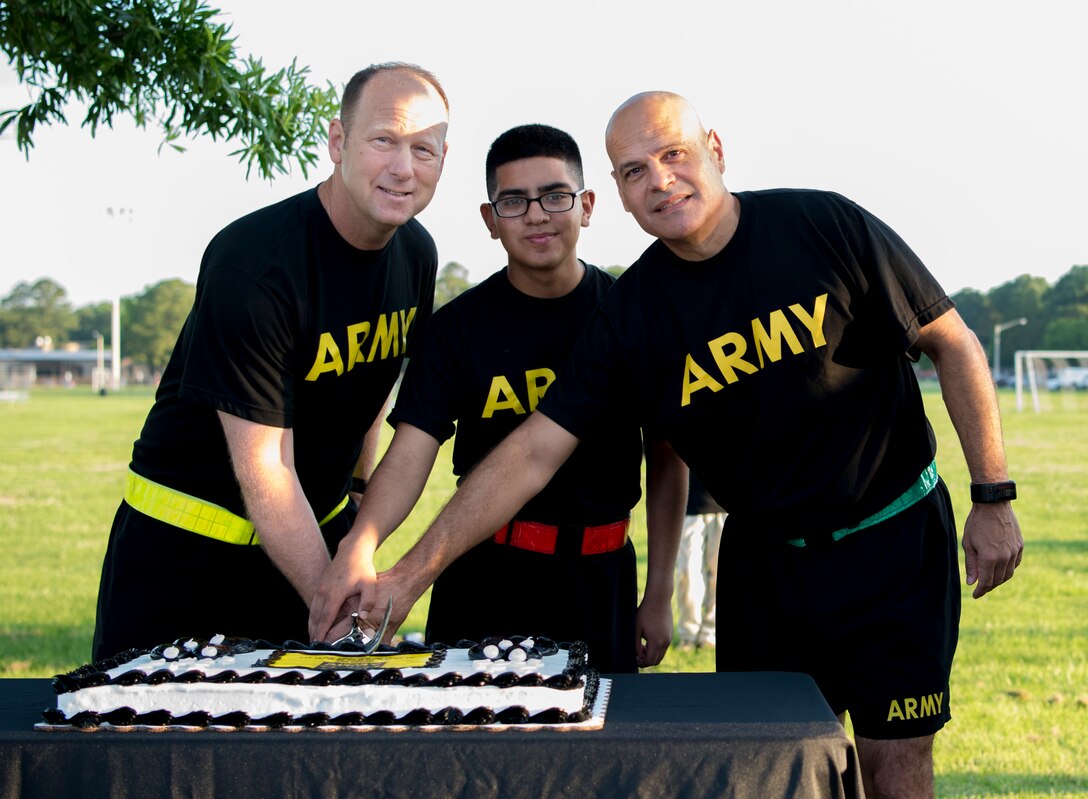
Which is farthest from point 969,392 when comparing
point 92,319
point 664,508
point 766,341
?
point 92,319

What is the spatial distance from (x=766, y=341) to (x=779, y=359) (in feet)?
0.18

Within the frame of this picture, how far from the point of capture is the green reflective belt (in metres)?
2.91

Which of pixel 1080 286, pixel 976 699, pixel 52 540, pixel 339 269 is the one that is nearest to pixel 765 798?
pixel 339 269

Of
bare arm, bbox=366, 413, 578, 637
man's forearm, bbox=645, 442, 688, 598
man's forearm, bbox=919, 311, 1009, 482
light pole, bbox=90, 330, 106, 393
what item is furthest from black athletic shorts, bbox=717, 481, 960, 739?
light pole, bbox=90, 330, 106, 393

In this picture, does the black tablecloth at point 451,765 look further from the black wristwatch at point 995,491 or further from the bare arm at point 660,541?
the bare arm at point 660,541

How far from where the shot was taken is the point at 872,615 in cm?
286

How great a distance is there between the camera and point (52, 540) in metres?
11.4

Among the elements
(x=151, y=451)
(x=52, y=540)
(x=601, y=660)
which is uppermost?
(x=151, y=451)

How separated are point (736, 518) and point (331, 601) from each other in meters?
1.11

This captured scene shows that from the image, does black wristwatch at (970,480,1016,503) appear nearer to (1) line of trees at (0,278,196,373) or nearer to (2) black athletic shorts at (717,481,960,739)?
(2) black athletic shorts at (717,481,960,739)

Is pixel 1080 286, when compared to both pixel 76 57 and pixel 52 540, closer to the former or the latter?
pixel 52 540

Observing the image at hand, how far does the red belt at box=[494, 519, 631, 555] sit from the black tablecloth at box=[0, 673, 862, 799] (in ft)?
4.64

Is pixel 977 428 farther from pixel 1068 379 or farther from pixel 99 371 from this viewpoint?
pixel 99 371

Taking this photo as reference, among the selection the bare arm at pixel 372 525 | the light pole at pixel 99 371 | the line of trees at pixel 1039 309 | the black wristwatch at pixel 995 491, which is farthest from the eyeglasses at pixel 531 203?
the light pole at pixel 99 371
